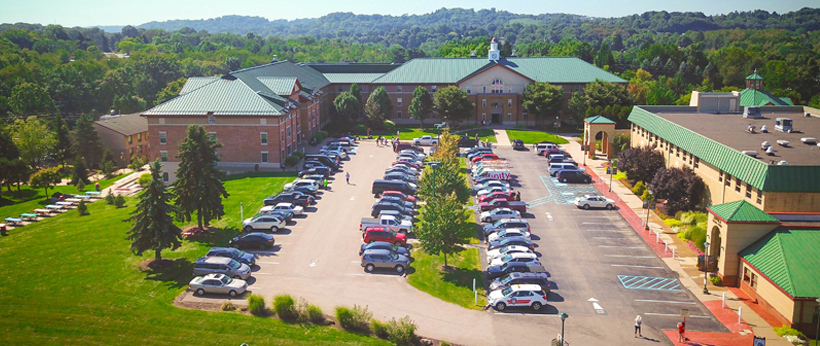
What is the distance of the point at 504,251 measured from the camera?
146 feet

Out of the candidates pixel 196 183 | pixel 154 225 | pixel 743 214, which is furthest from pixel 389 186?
pixel 743 214

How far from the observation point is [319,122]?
312 feet

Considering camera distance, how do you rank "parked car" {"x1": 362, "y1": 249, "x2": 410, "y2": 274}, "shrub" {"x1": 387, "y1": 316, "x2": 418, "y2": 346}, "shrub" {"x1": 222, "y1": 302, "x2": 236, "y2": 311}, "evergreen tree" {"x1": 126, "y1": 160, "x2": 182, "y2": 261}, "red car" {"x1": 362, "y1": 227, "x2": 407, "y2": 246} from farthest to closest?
1. "red car" {"x1": 362, "y1": 227, "x2": 407, "y2": 246}
2. "evergreen tree" {"x1": 126, "y1": 160, "x2": 182, "y2": 261}
3. "parked car" {"x1": 362, "y1": 249, "x2": 410, "y2": 274}
4. "shrub" {"x1": 222, "y1": 302, "x2": 236, "y2": 311}
5. "shrub" {"x1": 387, "y1": 316, "x2": 418, "y2": 346}

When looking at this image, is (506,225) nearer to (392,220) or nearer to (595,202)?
(392,220)

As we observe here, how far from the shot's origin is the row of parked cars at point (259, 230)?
3953 centimetres

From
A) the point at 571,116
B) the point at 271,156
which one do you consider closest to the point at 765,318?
the point at 271,156

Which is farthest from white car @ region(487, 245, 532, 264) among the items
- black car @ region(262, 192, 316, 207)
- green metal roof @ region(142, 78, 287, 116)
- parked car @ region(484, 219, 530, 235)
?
green metal roof @ region(142, 78, 287, 116)

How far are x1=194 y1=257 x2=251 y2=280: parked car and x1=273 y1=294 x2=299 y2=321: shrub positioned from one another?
5.63 metres

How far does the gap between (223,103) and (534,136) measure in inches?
1670

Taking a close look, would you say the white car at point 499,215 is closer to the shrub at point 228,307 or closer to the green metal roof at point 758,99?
Result: the shrub at point 228,307

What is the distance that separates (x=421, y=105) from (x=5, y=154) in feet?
175

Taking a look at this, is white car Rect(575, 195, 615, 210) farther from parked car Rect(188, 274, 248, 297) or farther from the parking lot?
parked car Rect(188, 274, 248, 297)

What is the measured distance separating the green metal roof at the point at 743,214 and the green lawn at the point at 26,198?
199 feet

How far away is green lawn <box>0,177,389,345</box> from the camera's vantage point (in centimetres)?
3428
